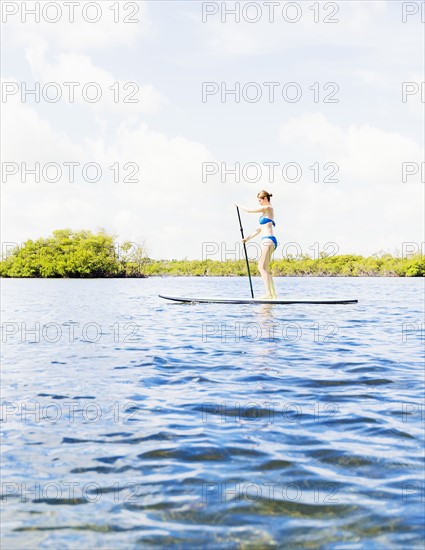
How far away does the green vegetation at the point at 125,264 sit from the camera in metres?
93.8

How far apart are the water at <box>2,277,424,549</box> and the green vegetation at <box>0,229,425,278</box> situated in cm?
7592

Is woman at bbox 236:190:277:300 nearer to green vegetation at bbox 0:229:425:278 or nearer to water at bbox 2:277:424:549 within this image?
water at bbox 2:277:424:549

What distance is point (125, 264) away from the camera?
95562mm

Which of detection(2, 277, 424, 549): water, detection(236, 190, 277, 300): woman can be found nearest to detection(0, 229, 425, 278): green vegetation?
detection(236, 190, 277, 300): woman

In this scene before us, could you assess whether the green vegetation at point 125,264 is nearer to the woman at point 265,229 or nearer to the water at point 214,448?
the woman at point 265,229

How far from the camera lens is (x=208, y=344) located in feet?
32.6

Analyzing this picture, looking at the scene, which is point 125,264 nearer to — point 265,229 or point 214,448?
point 265,229

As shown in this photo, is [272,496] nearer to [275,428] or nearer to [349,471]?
[349,471]

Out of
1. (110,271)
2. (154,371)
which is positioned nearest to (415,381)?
(154,371)

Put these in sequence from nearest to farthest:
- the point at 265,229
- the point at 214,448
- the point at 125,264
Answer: the point at 214,448 → the point at 265,229 → the point at 125,264

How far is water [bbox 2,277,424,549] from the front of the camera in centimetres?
305

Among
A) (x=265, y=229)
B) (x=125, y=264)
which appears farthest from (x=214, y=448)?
(x=125, y=264)

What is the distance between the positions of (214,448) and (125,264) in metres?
92.4

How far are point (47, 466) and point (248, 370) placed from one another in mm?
3755
